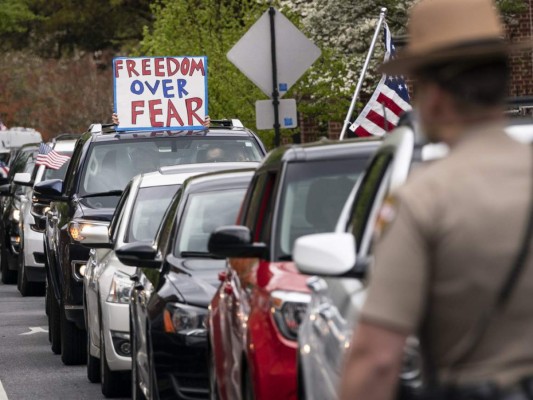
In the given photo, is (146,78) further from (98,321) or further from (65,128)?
(65,128)

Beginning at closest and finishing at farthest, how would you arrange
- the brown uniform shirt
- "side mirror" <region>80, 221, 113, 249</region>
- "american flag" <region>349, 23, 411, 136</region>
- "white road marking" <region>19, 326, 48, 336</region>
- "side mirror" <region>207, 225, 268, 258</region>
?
1. the brown uniform shirt
2. "side mirror" <region>207, 225, 268, 258</region>
3. "side mirror" <region>80, 221, 113, 249</region>
4. "white road marking" <region>19, 326, 48, 336</region>
5. "american flag" <region>349, 23, 411, 136</region>

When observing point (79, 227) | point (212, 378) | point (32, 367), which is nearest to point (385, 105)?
point (79, 227)

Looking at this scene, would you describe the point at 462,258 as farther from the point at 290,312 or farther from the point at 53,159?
the point at 53,159

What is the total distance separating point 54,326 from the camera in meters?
16.2

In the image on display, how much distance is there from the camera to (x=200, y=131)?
1595 cm

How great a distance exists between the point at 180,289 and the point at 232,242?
6.99 ft

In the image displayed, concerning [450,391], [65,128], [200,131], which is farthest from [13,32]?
[450,391]

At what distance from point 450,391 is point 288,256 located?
4.25 meters

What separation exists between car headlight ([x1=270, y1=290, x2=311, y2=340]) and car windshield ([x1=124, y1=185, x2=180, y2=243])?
5782mm

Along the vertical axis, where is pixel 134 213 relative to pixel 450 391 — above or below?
below

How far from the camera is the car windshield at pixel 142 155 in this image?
15.5 metres

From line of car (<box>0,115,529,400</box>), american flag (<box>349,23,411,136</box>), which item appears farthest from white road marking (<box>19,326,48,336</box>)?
american flag (<box>349,23,411,136</box>)

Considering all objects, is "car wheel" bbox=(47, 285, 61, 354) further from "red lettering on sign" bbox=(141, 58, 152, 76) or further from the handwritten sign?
"red lettering on sign" bbox=(141, 58, 152, 76)

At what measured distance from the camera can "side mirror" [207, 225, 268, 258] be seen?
7832 mm
